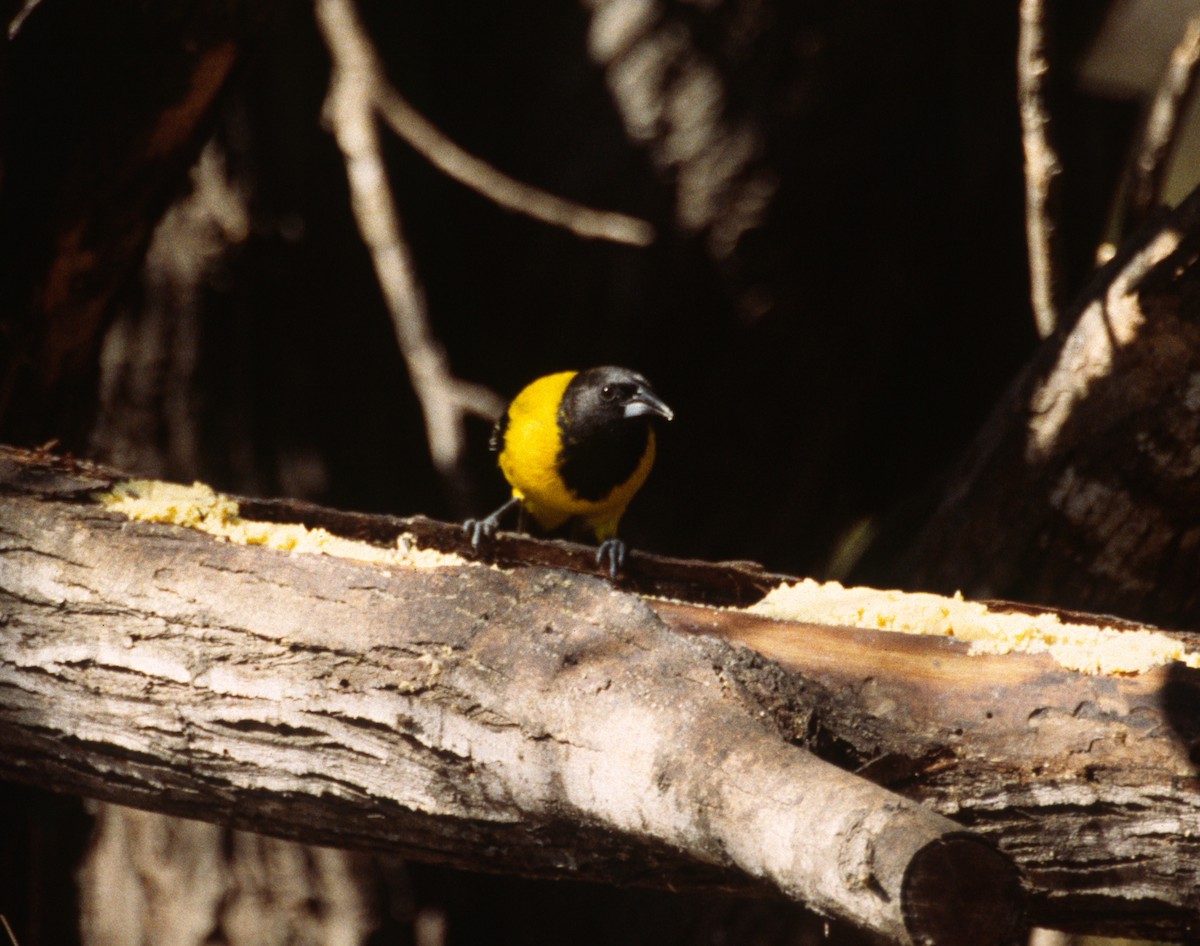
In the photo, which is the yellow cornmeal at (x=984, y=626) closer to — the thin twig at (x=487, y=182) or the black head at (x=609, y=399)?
the black head at (x=609, y=399)

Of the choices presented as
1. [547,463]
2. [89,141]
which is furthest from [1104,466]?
[89,141]

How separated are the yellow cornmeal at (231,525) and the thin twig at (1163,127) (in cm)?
228

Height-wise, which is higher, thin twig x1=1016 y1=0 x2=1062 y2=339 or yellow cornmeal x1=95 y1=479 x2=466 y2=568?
thin twig x1=1016 y1=0 x2=1062 y2=339

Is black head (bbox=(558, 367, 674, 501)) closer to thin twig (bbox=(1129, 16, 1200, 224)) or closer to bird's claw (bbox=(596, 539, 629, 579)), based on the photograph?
bird's claw (bbox=(596, 539, 629, 579))

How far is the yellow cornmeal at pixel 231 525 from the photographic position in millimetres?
2533

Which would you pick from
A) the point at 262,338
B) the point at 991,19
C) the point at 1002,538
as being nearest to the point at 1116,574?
the point at 1002,538

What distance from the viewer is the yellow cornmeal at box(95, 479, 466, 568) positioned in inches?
99.7

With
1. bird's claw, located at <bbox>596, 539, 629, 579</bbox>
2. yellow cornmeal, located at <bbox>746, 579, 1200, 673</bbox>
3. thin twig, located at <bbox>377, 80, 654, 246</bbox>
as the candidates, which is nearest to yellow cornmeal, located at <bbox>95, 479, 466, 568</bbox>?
bird's claw, located at <bbox>596, 539, 629, 579</bbox>

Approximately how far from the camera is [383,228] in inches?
136

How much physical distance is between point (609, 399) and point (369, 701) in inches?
79.1

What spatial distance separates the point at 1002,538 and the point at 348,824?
2.06 metres

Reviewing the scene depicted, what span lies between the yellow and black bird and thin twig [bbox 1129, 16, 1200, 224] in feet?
5.21

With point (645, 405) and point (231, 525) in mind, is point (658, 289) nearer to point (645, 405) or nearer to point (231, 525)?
point (645, 405)

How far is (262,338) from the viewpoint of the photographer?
4027 mm
